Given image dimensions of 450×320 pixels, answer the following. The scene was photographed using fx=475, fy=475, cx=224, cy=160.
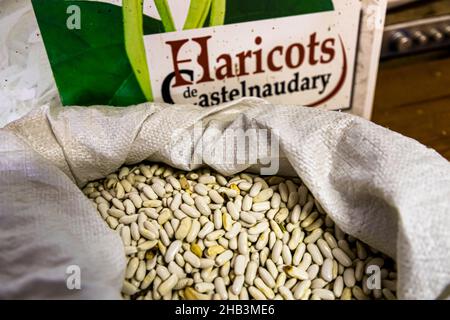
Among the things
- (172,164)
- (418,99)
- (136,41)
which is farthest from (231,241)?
(418,99)

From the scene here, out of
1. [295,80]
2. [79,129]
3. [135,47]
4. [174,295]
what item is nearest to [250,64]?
[295,80]

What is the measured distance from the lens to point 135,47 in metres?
0.88

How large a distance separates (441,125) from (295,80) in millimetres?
383

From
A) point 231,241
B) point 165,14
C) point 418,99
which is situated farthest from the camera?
point 418,99

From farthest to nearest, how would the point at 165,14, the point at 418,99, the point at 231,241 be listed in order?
the point at 418,99
the point at 165,14
the point at 231,241

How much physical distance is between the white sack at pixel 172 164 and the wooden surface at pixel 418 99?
41 cm

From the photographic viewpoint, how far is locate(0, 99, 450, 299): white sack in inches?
24.2

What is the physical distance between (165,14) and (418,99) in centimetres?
68

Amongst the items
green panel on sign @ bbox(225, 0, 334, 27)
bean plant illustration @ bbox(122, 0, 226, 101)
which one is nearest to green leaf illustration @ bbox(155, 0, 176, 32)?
bean plant illustration @ bbox(122, 0, 226, 101)

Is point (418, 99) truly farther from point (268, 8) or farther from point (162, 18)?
point (162, 18)

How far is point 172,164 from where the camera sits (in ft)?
2.65

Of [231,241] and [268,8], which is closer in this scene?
[231,241]

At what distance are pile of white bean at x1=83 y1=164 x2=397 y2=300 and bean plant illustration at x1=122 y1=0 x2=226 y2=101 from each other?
23 centimetres

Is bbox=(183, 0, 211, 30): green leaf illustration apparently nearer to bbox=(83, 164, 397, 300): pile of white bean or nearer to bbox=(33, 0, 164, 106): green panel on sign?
bbox=(33, 0, 164, 106): green panel on sign
